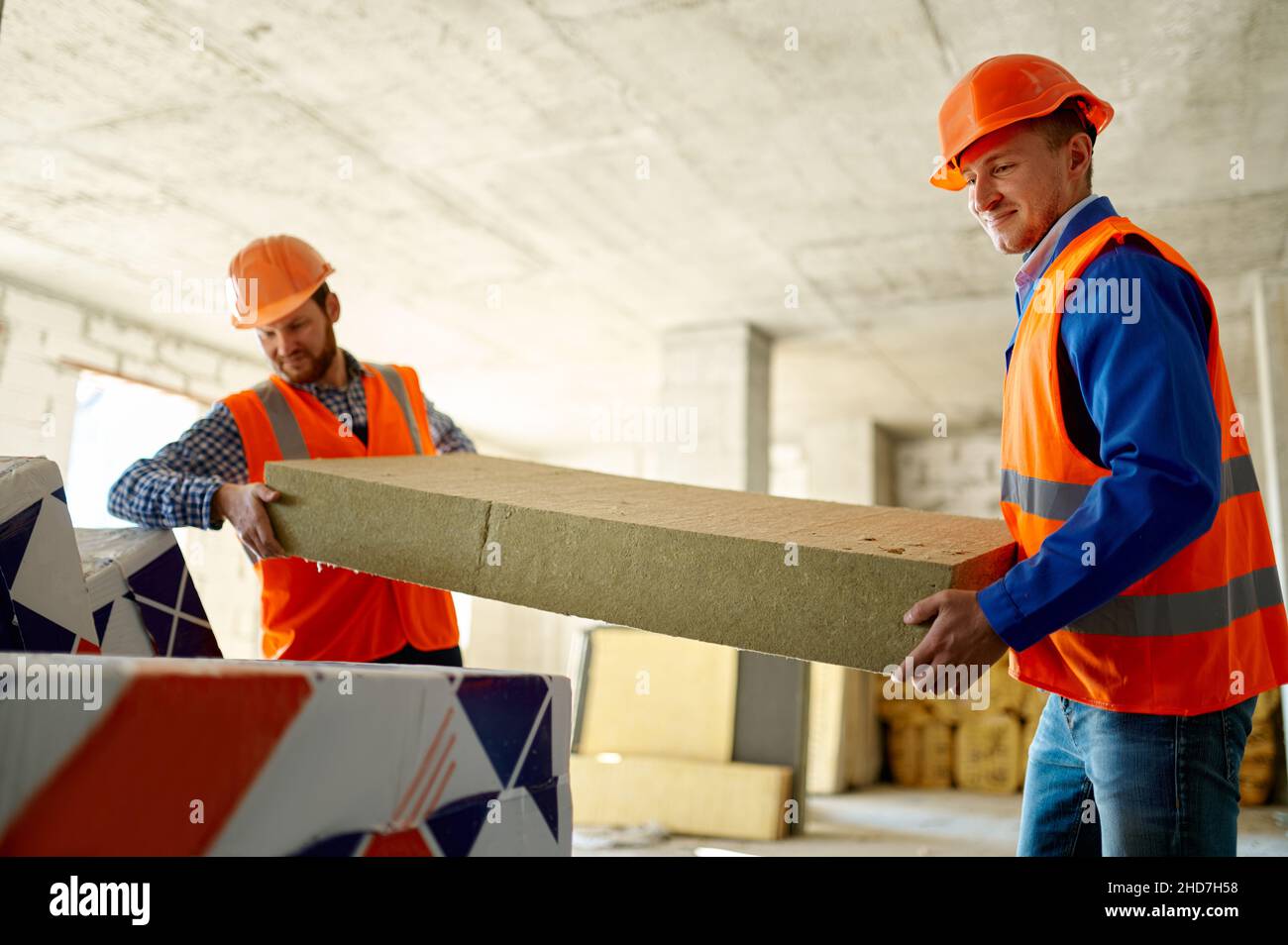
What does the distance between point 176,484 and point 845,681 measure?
268 inches

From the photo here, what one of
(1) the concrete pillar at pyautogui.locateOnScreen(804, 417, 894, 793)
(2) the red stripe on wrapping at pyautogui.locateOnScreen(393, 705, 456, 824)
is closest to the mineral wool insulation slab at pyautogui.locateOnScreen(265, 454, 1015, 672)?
(2) the red stripe on wrapping at pyautogui.locateOnScreen(393, 705, 456, 824)

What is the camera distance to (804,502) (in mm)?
1737

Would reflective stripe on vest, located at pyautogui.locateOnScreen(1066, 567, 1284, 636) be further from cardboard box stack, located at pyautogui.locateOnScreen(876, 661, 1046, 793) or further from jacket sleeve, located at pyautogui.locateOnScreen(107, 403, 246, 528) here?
cardboard box stack, located at pyautogui.locateOnScreen(876, 661, 1046, 793)

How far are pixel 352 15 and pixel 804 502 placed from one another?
2957 mm

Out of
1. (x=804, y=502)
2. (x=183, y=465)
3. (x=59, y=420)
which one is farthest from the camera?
(x=59, y=420)

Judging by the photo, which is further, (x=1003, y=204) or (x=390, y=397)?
(x=390, y=397)

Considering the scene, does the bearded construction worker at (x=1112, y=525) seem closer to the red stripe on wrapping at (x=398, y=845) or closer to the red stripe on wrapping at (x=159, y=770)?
the red stripe on wrapping at (x=398, y=845)

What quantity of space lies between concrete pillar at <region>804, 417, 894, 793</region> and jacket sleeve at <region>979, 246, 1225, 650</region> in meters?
5.31

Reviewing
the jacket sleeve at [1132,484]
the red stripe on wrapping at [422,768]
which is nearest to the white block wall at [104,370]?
the red stripe on wrapping at [422,768]

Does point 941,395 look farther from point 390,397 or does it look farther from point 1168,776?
point 1168,776

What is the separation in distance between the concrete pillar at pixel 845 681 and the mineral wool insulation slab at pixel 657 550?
5022mm

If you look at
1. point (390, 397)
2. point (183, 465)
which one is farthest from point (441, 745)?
point (390, 397)

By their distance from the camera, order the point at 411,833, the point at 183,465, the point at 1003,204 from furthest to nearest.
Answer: the point at 183,465 → the point at 1003,204 → the point at 411,833
